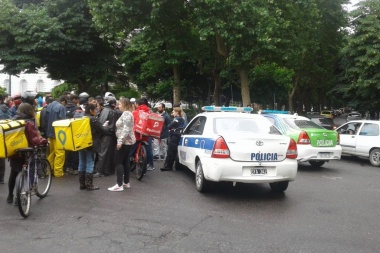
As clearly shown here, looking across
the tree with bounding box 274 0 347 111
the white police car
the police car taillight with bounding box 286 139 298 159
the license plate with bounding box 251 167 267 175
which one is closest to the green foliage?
the tree with bounding box 274 0 347 111

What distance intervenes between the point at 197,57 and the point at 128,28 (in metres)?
5.01

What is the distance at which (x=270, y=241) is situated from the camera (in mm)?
5441

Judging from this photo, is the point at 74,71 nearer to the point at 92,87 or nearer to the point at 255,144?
the point at 92,87

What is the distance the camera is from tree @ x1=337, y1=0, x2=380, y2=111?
28500 millimetres

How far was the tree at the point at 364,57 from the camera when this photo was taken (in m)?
28.5

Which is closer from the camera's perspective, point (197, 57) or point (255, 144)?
point (255, 144)

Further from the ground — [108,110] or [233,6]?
[233,6]

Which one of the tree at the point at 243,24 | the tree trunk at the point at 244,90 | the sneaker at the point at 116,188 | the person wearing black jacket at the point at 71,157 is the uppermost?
the tree at the point at 243,24

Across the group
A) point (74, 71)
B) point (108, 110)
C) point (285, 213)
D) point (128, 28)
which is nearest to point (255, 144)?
point (285, 213)

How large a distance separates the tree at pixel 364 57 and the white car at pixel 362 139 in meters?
15.6

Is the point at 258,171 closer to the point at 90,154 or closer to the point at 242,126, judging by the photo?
the point at 242,126

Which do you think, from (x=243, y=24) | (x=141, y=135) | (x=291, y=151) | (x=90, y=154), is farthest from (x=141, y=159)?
(x=243, y=24)

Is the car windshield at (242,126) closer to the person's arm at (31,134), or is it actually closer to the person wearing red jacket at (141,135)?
the person wearing red jacket at (141,135)

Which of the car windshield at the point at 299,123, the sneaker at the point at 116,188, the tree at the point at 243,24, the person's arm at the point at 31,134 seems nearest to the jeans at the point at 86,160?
the sneaker at the point at 116,188
